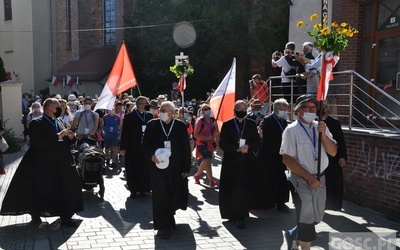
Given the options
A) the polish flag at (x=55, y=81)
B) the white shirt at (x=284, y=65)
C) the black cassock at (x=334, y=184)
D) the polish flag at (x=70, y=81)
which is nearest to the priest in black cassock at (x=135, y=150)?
the white shirt at (x=284, y=65)

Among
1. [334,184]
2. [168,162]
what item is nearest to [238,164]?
[168,162]

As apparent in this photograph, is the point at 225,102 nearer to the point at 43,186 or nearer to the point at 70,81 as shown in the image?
the point at 43,186

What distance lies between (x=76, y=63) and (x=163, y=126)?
29718 mm

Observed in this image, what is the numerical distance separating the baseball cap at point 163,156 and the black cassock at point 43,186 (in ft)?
5.11

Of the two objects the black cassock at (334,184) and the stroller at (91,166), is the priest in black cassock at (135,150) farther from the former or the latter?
the black cassock at (334,184)

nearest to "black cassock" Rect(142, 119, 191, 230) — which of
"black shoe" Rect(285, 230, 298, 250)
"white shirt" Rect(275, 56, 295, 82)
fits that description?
"black shoe" Rect(285, 230, 298, 250)

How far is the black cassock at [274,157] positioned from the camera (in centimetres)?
773

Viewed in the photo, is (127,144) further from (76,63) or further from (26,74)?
(26,74)

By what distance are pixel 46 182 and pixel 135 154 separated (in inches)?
101

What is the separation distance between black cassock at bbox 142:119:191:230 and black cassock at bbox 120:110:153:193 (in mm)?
2302

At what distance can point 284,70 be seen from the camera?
10438 mm

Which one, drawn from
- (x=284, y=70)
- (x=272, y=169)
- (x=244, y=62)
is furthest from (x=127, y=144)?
(x=244, y=62)

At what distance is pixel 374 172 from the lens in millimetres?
7621

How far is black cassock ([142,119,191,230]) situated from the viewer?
6336mm
